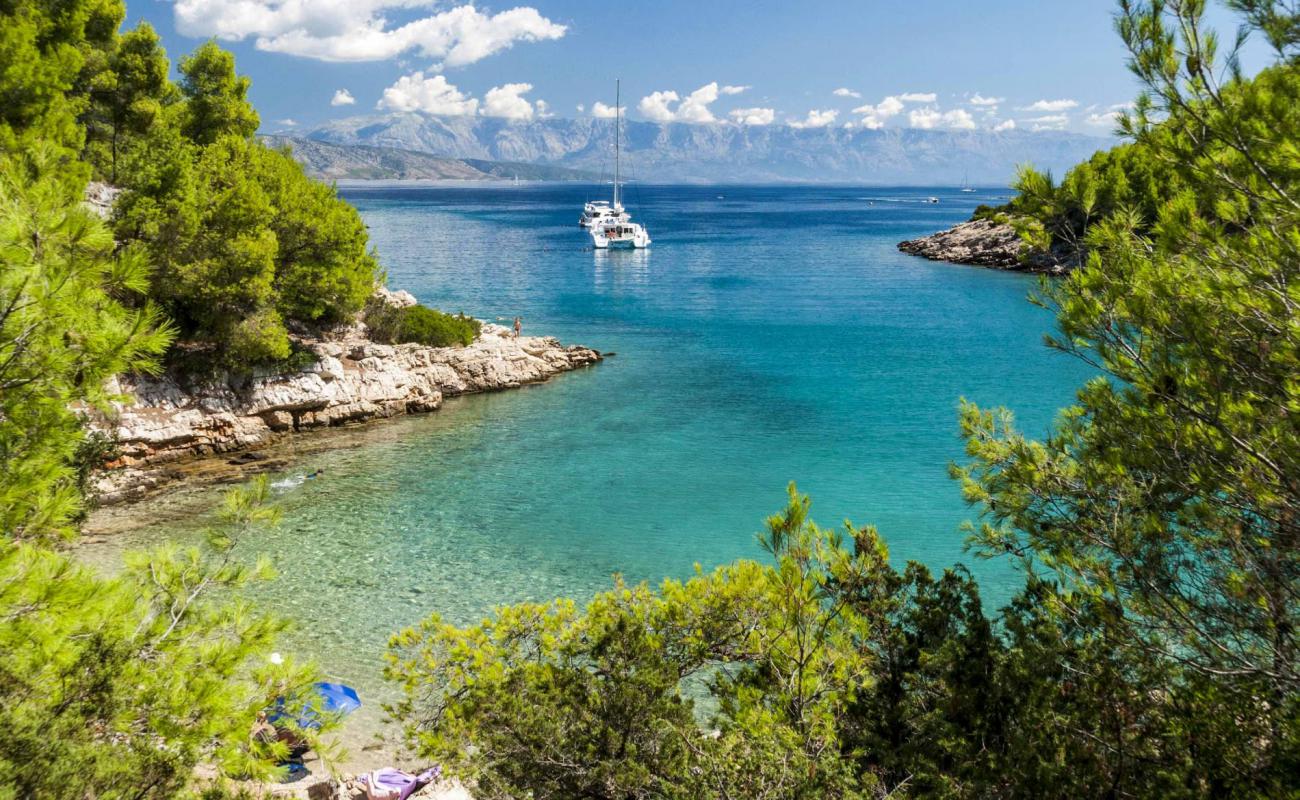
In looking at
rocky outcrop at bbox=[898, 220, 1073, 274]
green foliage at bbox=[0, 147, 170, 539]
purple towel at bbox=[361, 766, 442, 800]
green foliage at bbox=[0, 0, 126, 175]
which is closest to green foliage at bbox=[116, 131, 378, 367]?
green foliage at bbox=[0, 0, 126, 175]

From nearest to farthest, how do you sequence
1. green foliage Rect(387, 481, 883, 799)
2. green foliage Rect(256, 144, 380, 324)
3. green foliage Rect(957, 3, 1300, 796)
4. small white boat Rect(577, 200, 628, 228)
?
green foliage Rect(957, 3, 1300, 796)
green foliage Rect(387, 481, 883, 799)
green foliage Rect(256, 144, 380, 324)
small white boat Rect(577, 200, 628, 228)

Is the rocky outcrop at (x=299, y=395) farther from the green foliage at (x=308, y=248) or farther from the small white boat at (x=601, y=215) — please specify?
the small white boat at (x=601, y=215)

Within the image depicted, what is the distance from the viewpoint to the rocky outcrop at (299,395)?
879 inches

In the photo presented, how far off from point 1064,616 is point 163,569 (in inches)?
319

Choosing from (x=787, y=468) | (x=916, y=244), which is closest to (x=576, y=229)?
(x=916, y=244)

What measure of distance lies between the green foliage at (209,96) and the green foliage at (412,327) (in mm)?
9463

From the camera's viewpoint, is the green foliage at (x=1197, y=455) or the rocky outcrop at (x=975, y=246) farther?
the rocky outcrop at (x=975, y=246)

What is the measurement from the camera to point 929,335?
42031 millimetres

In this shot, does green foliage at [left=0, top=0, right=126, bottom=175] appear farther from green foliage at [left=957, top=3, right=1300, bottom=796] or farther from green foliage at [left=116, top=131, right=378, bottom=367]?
green foliage at [left=957, top=3, right=1300, bottom=796]

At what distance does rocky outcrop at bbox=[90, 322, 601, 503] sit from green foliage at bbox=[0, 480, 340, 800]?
1561 centimetres

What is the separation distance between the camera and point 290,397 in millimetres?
26328

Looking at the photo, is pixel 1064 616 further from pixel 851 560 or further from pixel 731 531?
pixel 731 531

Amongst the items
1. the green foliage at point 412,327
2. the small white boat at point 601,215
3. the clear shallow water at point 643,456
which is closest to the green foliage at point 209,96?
the green foliage at point 412,327

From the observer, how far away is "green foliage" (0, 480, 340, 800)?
16.4 ft
